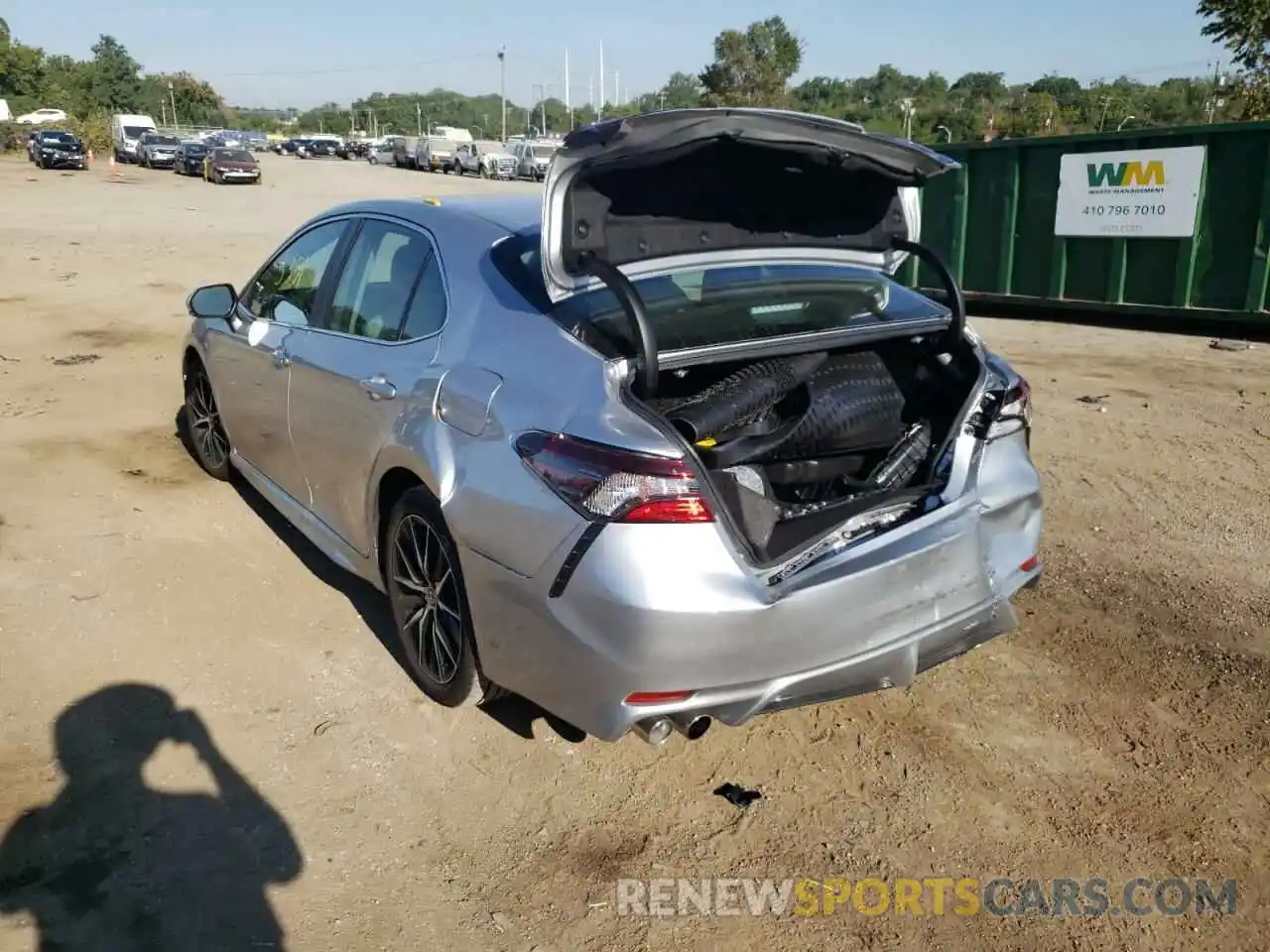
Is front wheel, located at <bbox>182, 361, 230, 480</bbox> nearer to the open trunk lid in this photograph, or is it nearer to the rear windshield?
the rear windshield

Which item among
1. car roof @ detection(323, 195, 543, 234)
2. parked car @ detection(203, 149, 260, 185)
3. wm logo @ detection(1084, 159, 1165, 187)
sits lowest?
car roof @ detection(323, 195, 543, 234)

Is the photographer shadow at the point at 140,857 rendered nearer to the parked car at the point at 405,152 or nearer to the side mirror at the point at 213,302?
the side mirror at the point at 213,302

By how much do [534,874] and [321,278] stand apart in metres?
2.70

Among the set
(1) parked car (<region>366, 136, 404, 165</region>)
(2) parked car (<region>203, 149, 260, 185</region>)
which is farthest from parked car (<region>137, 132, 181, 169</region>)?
(1) parked car (<region>366, 136, 404, 165</region>)

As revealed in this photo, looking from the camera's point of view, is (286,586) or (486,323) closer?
(486,323)

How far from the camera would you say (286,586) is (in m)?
4.77

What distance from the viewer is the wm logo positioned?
1030 cm

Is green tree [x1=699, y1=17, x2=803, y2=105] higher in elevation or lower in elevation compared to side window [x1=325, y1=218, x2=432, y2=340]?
higher

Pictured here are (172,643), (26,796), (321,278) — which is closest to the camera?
(26,796)

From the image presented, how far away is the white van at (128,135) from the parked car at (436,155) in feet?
47.2

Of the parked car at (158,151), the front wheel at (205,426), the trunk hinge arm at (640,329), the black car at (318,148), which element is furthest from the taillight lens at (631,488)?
the black car at (318,148)

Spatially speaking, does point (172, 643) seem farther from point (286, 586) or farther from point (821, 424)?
point (821, 424)

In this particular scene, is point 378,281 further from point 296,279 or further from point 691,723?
point 691,723

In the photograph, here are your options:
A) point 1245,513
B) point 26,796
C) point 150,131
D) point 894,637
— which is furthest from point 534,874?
point 150,131
